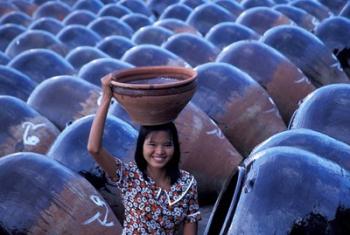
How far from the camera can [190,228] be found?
277cm

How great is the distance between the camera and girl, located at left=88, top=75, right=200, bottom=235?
272 centimetres

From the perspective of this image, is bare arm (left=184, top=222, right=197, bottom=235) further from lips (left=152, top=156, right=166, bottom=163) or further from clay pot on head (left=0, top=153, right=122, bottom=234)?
clay pot on head (left=0, top=153, right=122, bottom=234)

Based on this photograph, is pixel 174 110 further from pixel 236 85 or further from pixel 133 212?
pixel 236 85

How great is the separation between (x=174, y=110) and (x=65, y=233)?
1.34 m

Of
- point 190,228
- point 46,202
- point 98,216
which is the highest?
point 190,228

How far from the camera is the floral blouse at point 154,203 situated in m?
2.73

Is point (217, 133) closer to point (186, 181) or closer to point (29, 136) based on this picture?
point (29, 136)

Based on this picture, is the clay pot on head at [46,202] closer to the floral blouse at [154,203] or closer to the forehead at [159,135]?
the floral blouse at [154,203]

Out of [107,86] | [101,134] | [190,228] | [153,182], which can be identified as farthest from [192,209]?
[107,86]

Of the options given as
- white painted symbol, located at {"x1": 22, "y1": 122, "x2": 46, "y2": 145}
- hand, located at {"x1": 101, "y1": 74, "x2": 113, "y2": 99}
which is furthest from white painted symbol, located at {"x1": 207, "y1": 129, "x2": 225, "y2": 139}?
hand, located at {"x1": 101, "y1": 74, "x2": 113, "y2": 99}

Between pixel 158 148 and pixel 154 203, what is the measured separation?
22 cm

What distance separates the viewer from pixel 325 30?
842 cm

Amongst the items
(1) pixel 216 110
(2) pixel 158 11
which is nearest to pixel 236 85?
(1) pixel 216 110

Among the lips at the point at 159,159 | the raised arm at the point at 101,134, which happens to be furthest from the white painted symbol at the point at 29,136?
the lips at the point at 159,159
